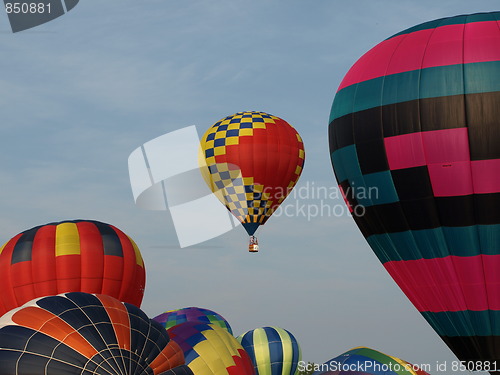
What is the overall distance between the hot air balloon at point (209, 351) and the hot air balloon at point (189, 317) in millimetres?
6943

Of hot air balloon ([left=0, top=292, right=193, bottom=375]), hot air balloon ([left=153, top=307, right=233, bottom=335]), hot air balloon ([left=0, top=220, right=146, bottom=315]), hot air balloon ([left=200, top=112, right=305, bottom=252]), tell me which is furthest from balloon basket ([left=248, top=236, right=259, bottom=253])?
hot air balloon ([left=0, top=292, right=193, bottom=375])

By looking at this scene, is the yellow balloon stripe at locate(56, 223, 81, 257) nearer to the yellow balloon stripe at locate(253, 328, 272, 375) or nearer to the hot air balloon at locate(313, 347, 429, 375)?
the hot air balloon at locate(313, 347, 429, 375)

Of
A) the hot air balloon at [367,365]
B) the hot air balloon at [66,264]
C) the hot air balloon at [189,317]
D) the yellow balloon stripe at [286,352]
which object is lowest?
the yellow balloon stripe at [286,352]

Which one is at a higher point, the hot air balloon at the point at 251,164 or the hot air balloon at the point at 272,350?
the hot air balloon at the point at 251,164

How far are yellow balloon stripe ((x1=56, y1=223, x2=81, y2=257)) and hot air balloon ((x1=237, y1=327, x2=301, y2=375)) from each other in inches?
375

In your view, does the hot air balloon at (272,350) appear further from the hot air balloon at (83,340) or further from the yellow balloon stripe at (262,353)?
the hot air balloon at (83,340)

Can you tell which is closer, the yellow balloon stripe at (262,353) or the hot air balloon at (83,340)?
the hot air balloon at (83,340)

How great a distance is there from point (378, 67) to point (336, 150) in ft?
7.13

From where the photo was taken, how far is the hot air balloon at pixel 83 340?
1345 cm

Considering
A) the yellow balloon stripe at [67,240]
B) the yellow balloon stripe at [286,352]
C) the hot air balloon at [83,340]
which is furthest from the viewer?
the yellow balloon stripe at [286,352]

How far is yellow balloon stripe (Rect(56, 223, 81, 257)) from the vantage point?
23734 mm

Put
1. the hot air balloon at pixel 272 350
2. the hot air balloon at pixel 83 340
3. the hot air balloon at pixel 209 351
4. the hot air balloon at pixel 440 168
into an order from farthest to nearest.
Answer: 1. the hot air balloon at pixel 272 350
2. the hot air balloon at pixel 209 351
3. the hot air balloon at pixel 440 168
4. the hot air balloon at pixel 83 340

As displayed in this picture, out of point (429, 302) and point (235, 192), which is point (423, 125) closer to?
point (429, 302)

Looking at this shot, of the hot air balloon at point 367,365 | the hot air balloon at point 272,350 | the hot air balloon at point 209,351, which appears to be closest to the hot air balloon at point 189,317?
the hot air balloon at point 272,350
